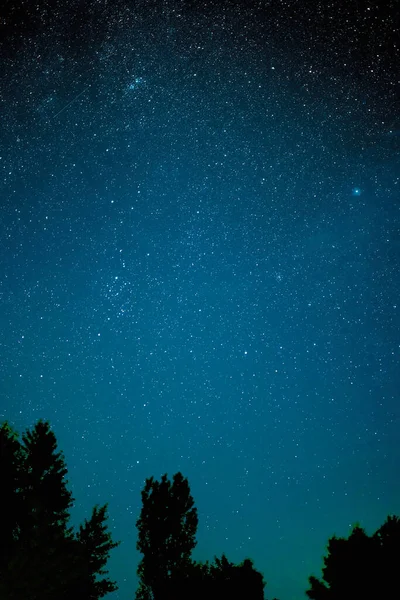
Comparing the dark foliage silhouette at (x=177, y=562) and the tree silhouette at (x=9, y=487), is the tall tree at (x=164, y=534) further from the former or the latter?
the tree silhouette at (x=9, y=487)

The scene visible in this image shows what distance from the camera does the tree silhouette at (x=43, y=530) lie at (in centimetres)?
1250

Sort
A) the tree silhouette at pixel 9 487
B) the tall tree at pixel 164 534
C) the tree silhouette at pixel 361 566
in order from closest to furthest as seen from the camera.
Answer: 1. the tree silhouette at pixel 361 566
2. the tree silhouette at pixel 9 487
3. the tall tree at pixel 164 534

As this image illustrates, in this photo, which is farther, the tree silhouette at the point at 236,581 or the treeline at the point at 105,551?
the tree silhouette at the point at 236,581

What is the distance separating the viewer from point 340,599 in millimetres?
12734

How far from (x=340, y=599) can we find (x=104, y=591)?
8.87 m

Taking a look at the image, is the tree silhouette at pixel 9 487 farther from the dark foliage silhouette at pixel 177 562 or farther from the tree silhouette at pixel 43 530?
the dark foliage silhouette at pixel 177 562

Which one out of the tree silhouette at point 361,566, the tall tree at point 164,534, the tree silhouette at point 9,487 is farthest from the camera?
the tall tree at point 164,534

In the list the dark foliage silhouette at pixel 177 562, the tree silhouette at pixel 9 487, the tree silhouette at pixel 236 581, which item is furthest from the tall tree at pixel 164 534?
the tree silhouette at pixel 9 487

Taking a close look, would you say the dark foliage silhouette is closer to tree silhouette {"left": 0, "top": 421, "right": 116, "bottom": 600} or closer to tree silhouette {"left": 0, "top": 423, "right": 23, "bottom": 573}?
tree silhouette {"left": 0, "top": 421, "right": 116, "bottom": 600}

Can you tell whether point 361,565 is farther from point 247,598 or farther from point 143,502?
point 143,502

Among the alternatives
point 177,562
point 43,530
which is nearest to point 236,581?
point 177,562

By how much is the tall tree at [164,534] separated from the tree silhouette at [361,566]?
6.62m

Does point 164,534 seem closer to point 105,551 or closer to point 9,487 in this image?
point 105,551

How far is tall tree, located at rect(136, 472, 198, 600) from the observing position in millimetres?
17938
